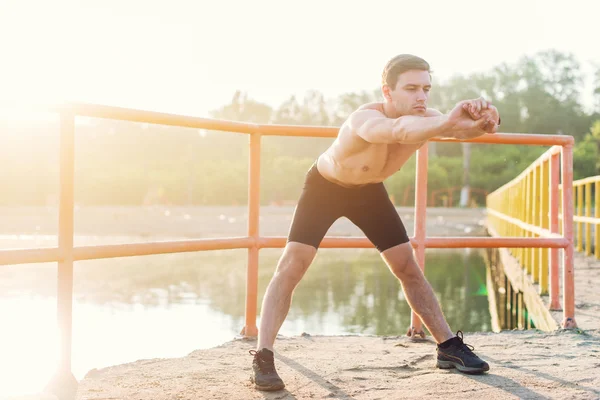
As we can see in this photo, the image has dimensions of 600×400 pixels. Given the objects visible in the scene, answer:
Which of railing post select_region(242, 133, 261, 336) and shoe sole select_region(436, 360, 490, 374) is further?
railing post select_region(242, 133, 261, 336)

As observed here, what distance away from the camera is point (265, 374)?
2.97 m

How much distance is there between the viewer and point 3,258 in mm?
2896

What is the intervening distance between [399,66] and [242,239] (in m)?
1.68

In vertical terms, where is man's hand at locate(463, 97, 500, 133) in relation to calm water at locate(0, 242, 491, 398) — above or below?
above

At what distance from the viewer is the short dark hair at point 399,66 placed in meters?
2.70

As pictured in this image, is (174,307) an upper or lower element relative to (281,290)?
lower

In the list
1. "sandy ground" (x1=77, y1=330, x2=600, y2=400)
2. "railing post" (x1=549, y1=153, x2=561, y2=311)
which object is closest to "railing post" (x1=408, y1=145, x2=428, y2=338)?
"sandy ground" (x1=77, y1=330, x2=600, y2=400)

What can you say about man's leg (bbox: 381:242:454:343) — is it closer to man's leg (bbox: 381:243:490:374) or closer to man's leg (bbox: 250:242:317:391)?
man's leg (bbox: 381:243:490:374)

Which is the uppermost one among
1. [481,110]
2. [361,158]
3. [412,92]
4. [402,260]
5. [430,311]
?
[412,92]

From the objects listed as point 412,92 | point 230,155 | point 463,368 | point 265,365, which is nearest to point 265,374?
point 265,365

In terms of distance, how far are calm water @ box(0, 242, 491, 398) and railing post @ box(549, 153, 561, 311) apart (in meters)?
1.65

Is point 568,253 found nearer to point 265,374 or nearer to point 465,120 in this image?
point 265,374

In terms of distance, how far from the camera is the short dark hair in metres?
2.70

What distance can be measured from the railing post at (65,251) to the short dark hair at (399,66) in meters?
1.36
